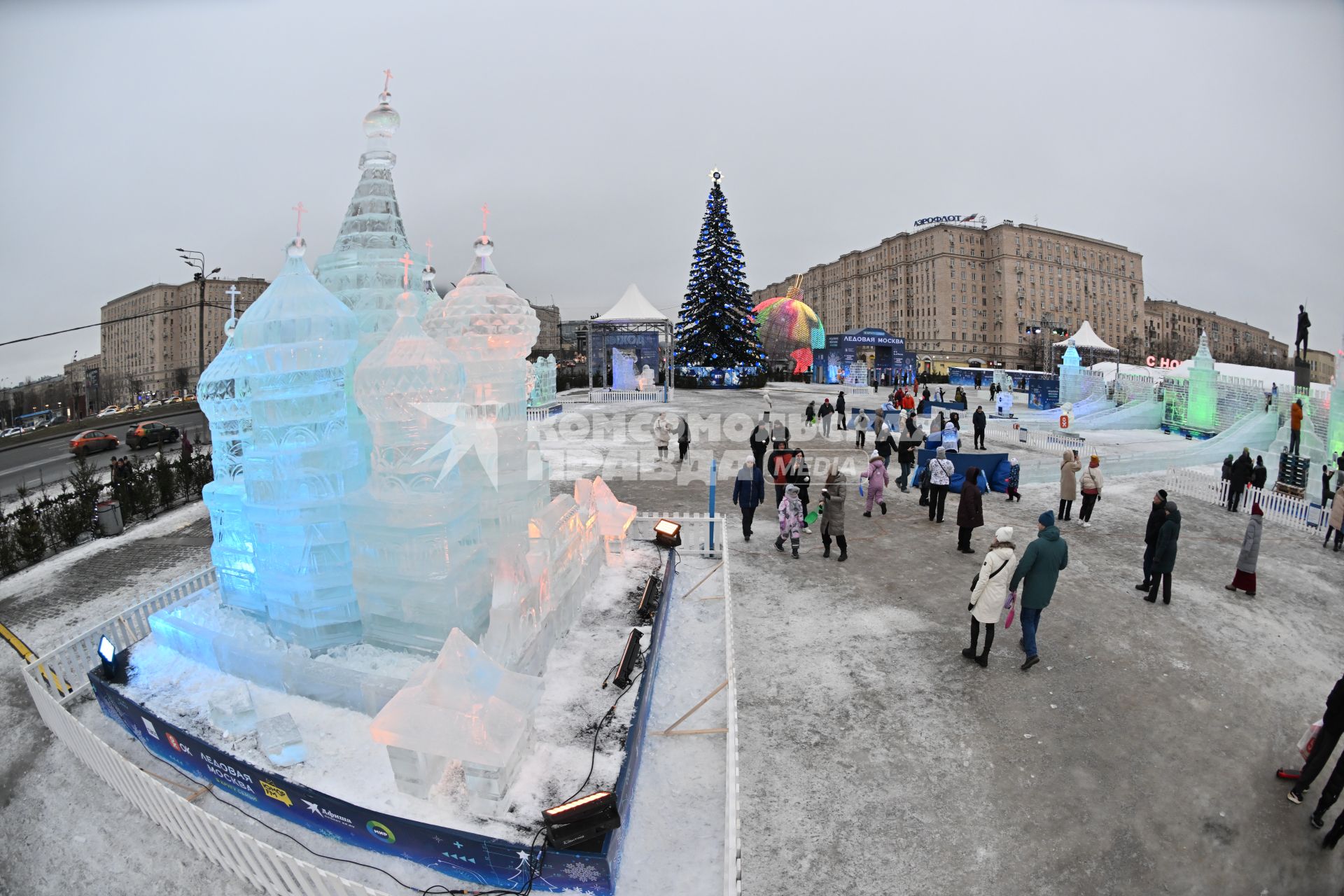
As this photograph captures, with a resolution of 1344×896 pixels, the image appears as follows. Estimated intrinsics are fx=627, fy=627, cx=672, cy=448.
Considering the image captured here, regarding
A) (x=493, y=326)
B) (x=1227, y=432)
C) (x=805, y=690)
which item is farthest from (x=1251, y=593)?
(x=1227, y=432)

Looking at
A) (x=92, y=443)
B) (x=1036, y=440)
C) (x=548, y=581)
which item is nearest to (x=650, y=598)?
(x=548, y=581)

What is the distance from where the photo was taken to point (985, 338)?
89125 millimetres

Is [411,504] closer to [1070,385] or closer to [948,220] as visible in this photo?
[1070,385]

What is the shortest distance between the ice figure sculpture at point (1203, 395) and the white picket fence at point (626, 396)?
73.8 feet

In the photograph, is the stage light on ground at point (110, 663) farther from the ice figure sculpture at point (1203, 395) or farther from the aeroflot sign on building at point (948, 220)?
the aeroflot sign on building at point (948, 220)

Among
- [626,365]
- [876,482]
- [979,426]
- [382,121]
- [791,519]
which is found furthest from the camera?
[626,365]

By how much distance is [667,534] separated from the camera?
31.8ft

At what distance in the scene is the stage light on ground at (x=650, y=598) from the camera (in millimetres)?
7301

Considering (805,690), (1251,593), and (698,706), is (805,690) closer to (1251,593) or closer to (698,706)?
(698,706)

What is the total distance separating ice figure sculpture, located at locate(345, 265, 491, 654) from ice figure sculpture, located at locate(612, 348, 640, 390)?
98.3 ft

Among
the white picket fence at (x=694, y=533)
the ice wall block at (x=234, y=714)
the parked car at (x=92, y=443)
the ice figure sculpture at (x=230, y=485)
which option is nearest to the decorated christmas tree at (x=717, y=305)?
the parked car at (x=92, y=443)

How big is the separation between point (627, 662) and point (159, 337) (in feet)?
390

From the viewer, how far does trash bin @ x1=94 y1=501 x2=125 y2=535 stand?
12.4 m

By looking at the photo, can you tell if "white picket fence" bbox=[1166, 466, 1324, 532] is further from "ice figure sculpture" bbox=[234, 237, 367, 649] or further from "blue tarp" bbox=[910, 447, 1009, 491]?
"ice figure sculpture" bbox=[234, 237, 367, 649]
